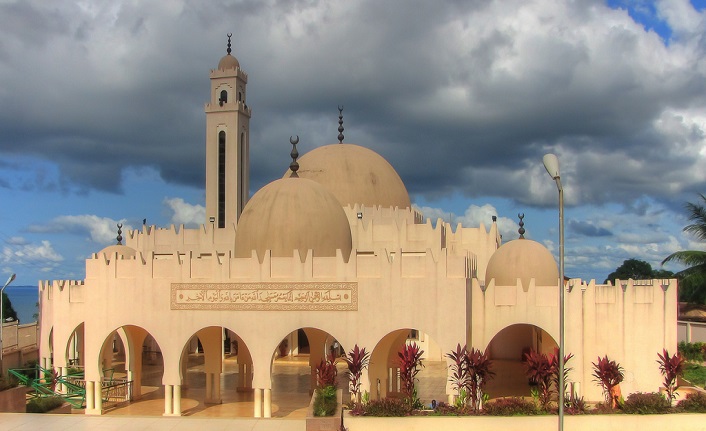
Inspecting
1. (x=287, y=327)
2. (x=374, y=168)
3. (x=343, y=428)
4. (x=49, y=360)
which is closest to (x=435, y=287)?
(x=287, y=327)

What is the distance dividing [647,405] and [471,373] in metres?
3.56

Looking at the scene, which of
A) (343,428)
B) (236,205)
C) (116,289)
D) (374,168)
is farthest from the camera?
(236,205)

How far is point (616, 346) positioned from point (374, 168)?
41.0 feet

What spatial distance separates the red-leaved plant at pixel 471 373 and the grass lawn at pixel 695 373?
880cm

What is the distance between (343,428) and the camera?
540 inches

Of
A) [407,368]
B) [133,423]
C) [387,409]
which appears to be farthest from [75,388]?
[387,409]

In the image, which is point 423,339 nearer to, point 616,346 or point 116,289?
point 616,346

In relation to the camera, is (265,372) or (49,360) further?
(49,360)

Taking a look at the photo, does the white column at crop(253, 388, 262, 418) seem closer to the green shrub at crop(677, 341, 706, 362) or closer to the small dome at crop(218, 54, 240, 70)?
the green shrub at crop(677, 341, 706, 362)

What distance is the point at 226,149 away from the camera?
3281cm

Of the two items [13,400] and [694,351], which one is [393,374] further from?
[694,351]

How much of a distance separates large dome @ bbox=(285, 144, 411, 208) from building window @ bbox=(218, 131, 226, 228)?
18.3ft

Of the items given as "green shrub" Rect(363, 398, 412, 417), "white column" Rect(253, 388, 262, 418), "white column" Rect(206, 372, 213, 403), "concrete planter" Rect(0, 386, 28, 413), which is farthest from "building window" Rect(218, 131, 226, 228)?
"green shrub" Rect(363, 398, 412, 417)

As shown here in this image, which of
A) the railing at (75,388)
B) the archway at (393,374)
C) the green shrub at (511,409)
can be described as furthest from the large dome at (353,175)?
the green shrub at (511,409)
